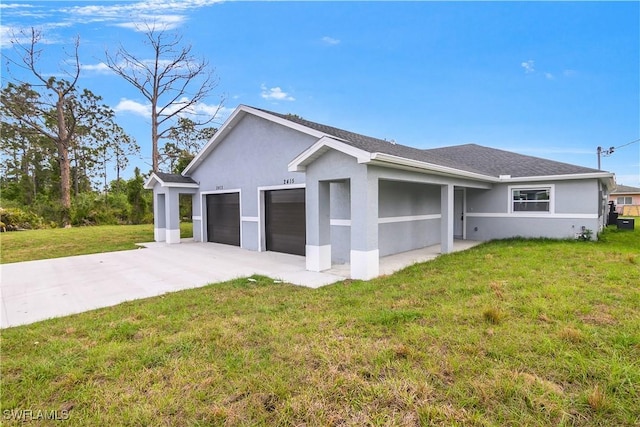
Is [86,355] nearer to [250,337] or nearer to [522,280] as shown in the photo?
[250,337]

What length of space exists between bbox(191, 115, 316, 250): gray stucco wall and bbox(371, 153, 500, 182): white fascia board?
3.44 metres

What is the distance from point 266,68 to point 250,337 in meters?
17.0

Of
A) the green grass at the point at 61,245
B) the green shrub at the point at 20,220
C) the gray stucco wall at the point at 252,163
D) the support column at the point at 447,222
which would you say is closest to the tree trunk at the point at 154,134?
the green grass at the point at 61,245

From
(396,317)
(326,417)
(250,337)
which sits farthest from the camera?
(396,317)

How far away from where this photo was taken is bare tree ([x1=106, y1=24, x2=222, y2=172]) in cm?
1950

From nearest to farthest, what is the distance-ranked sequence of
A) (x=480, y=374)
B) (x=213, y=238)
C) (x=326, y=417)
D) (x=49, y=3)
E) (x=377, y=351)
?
(x=326, y=417) → (x=480, y=374) → (x=377, y=351) → (x=49, y=3) → (x=213, y=238)

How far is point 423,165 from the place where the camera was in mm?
7762

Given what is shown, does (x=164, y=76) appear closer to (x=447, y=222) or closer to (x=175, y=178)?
(x=175, y=178)

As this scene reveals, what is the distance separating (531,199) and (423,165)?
7.24 meters

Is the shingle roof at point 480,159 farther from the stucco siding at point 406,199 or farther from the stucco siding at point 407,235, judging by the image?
the stucco siding at point 407,235

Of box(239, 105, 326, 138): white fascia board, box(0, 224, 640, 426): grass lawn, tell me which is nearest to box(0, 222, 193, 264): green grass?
box(239, 105, 326, 138): white fascia board

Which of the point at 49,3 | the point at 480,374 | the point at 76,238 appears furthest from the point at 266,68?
the point at 480,374

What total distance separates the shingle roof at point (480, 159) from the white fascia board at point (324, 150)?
2.37m

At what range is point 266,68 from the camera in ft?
57.2
